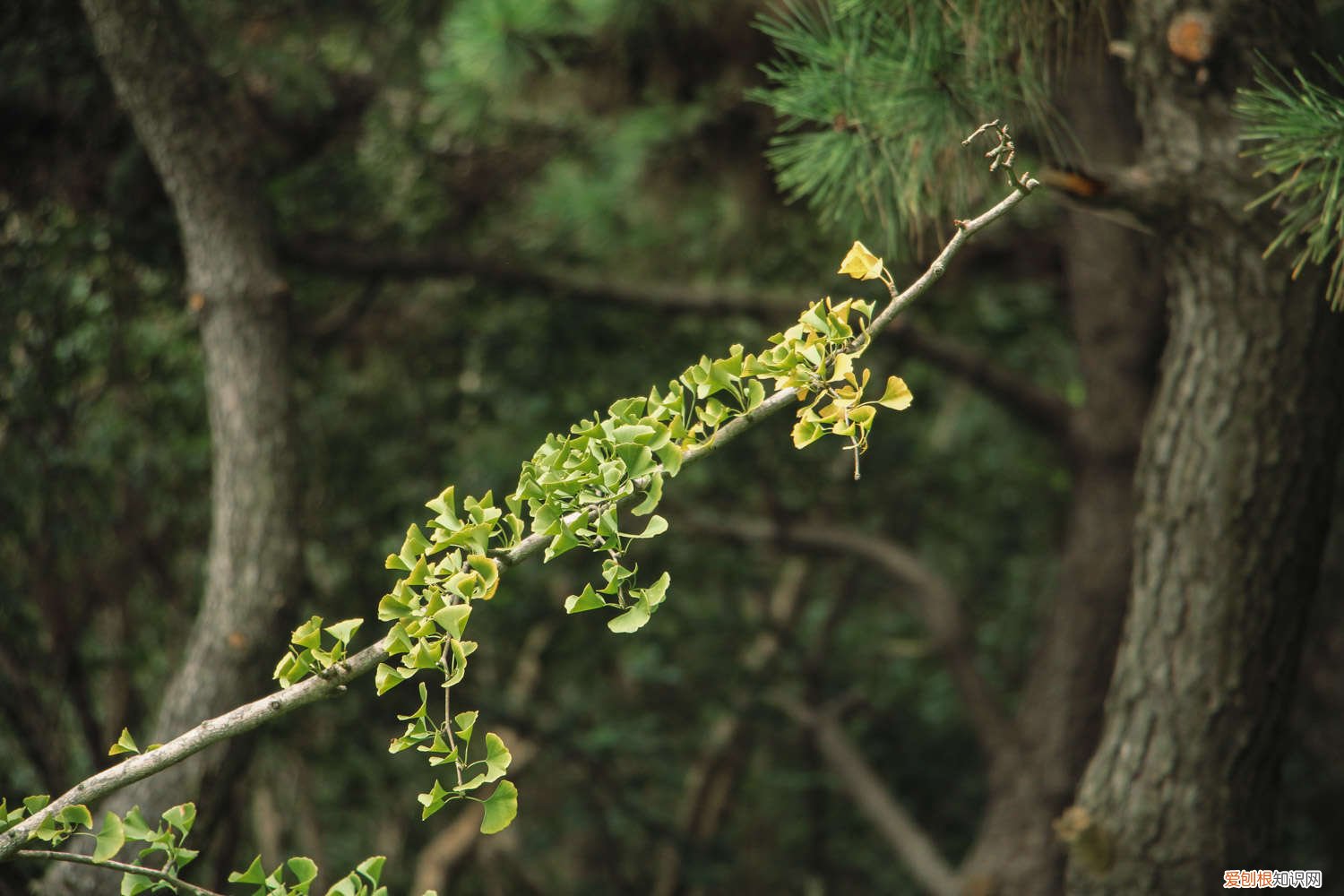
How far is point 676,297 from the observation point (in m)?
2.67

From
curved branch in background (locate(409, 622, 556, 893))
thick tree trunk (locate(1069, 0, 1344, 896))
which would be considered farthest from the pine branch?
curved branch in background (locate(409, 622, 556, 893))

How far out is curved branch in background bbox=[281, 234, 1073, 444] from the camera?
100 inches

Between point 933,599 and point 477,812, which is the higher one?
point 933,599

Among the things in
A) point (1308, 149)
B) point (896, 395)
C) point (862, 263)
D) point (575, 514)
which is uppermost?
point (1308, 149)

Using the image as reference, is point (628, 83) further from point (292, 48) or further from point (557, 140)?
point (292, 48)

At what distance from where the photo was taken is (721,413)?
2.96ft

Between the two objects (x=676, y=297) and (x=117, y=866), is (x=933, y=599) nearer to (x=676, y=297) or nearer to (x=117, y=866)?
(x=676, y=297)

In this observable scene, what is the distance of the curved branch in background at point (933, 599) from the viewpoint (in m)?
2.74

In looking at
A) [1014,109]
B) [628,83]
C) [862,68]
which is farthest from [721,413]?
[628,83]

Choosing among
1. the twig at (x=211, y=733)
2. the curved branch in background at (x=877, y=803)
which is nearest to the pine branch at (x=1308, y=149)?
the twig at (x=211, y=733)

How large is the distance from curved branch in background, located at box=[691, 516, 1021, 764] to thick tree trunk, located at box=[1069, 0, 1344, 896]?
0.88 meters

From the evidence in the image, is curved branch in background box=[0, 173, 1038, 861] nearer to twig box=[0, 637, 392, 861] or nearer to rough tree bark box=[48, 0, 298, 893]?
twig box=[0, 637, 392, 861]

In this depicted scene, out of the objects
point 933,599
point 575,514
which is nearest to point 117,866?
point 575,514

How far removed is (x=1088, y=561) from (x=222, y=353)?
5.91ft
